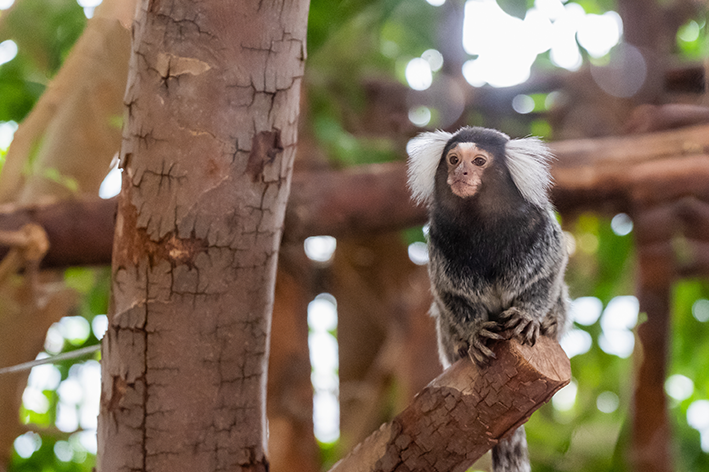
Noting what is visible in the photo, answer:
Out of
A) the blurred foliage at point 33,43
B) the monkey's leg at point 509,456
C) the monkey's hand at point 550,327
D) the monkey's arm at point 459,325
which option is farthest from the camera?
the blurred foliage at point 33,43

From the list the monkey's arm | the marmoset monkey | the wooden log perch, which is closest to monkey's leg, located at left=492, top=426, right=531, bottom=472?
the marmoset monkey

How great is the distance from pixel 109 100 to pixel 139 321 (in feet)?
5.42

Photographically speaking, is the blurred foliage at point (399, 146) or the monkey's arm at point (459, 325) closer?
the monkey's arm at point (459, 325)

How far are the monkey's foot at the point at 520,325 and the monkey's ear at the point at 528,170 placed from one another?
0.80 feet

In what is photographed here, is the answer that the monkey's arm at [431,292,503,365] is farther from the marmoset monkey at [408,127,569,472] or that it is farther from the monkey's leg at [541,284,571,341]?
the monkey's leg at [541,284,571,341]

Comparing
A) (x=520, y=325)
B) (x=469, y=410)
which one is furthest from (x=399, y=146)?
(x=469, y=410)

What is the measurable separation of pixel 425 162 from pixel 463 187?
0.22m

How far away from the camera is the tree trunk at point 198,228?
0.89 metres

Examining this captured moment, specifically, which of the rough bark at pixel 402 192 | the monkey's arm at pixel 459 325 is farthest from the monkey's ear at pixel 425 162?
the rough bark at pixel 402 192

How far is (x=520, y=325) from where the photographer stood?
1166 mm

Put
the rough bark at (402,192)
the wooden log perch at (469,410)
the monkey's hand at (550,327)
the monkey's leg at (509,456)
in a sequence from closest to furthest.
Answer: the wooden log perch at (469,410)
the monkey's hand at (550,327)
the monkey's leg at (509,456)
the rough bark at (402,192)

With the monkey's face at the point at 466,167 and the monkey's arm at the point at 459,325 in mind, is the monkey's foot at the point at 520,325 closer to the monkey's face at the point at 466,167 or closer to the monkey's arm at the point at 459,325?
the monkey's arm at the point at 459,325

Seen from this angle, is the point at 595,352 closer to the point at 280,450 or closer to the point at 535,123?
the point at 535,123

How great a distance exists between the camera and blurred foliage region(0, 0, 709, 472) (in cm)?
238
